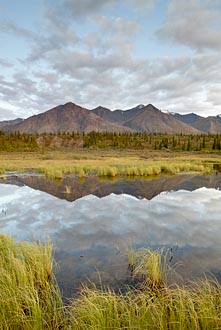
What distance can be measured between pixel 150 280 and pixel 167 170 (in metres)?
27.6

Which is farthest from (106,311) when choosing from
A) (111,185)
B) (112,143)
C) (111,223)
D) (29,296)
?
(112,143)

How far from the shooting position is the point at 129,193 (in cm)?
2052

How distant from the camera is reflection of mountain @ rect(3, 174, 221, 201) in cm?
2052

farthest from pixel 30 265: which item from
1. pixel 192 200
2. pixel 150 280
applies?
pixel 192 200

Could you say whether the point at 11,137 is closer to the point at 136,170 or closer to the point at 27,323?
the point at 136,170

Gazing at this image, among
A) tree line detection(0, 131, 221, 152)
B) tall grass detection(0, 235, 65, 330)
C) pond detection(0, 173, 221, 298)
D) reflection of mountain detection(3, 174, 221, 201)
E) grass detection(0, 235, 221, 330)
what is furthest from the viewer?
tree line detection(0, 131, 221, 152)

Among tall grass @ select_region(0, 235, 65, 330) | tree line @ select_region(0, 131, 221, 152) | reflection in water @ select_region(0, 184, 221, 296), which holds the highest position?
tree line @ select_region(0, 131, 221, 152)

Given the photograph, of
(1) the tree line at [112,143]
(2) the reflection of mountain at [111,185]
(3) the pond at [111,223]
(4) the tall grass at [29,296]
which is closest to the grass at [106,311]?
(4) the tall grass at [29,296]

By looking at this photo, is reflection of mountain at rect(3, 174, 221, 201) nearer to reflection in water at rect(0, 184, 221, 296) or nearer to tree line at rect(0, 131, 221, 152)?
reflection in water at rect(0, 184, 221, 296)

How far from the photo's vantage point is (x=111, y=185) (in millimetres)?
23812

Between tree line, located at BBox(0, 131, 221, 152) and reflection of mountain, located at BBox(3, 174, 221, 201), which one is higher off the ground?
tree line, located at BBox(0, 131, 221, 152)

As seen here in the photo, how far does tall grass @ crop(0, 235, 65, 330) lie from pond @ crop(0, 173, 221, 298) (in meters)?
0.57

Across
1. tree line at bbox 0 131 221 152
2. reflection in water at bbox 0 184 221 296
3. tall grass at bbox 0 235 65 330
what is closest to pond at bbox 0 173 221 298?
reflection in water at bbox 0 184 221 296

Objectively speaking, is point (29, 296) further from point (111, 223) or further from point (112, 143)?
point (112, 143)
